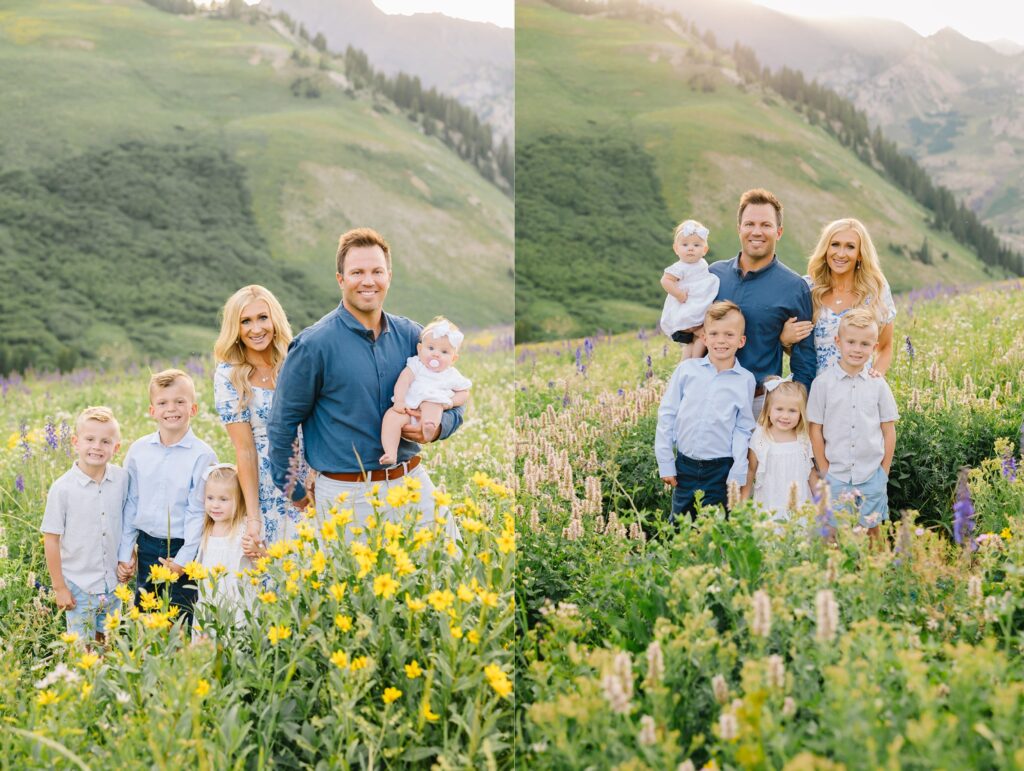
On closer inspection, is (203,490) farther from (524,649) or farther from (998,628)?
(998,628)

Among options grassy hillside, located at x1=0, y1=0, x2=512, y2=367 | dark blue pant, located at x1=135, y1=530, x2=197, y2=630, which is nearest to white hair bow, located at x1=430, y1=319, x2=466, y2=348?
dark blue pant, located at x1=135, y1=530, x2=197, y2=630

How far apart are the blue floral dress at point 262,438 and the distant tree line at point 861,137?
2313cm

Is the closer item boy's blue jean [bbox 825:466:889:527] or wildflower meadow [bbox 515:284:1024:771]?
wildflower meadow [bbox 515:284:1024:771]

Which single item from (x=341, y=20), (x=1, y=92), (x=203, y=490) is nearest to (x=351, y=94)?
(x=341, y=20)

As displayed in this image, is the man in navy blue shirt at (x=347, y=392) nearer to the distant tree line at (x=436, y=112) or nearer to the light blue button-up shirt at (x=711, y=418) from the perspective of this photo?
the light blue button-up shirt at (x=711, y=418)

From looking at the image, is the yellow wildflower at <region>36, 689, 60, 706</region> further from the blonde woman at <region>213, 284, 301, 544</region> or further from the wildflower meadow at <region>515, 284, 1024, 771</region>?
the blonde woman at <region>213, 284, 301, 544</region>

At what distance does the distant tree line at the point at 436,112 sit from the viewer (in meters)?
47.3

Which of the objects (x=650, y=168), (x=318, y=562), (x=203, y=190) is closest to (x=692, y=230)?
(x=318, y=562)

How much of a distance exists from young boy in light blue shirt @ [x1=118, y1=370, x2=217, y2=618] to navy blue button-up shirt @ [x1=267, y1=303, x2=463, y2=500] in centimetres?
54

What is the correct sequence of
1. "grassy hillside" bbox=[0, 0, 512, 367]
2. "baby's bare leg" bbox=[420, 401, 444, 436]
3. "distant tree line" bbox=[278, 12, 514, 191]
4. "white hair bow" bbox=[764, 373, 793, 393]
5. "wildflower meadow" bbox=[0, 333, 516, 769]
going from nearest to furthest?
"wildflower meadow" bbox=[0, 333, 516, 769] < "baby's bare leg" bbox=[420, 401, 444, 436] < "white hair bow" bbox=[764, 373, 793, 393] < "grassy hillside" bbox=[0, 0, 512, 367] < "distant tree line" bbox=[278, 12, 514, 191]

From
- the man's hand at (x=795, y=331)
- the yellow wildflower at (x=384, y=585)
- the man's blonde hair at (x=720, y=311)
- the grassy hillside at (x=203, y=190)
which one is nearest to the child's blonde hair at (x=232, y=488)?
the yellow wildflower at (x=384, y=585)

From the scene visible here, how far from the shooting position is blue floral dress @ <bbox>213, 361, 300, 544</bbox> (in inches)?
169

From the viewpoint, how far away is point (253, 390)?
434cm

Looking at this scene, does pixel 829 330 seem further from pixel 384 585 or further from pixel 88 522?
pixel 88 522
